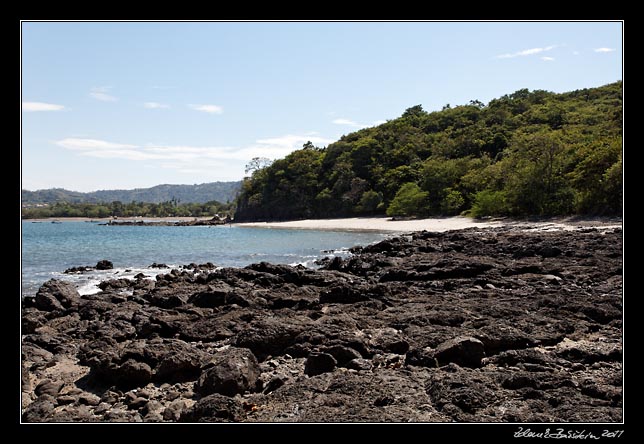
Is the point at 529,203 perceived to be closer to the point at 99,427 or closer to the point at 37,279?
the point at 37,279

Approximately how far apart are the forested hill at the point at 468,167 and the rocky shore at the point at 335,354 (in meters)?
32.9

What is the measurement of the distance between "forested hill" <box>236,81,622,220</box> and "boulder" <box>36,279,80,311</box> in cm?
3815

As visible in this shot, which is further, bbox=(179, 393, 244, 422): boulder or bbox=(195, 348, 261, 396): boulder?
bbox=(195, 348, 261, 396): boulder

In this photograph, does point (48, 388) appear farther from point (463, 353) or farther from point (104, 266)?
point (104, 266)

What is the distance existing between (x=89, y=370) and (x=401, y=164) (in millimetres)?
83413

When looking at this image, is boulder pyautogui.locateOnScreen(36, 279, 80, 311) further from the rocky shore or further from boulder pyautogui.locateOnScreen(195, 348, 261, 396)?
boulder pyautogui.locateOnScreen(195, 348, 261, 396)

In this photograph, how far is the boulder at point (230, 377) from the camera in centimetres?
663

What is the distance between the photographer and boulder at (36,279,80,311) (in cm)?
1318

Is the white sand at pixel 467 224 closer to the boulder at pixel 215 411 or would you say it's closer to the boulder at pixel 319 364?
the boulder at pixel 319 364

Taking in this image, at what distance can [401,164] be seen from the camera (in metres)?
88.8

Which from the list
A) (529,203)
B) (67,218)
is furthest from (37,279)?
(67,218)

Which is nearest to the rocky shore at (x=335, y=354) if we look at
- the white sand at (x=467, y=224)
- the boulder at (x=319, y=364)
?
the boulder at (x=319, y=364)

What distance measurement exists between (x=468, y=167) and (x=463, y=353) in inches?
2579

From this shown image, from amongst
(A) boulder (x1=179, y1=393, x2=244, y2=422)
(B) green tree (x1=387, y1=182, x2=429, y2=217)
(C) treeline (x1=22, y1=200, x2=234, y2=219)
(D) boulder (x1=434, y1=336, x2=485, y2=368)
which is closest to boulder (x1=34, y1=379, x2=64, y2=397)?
(A) boulder (x1=179, y1=393, x2=244, y2=422)
